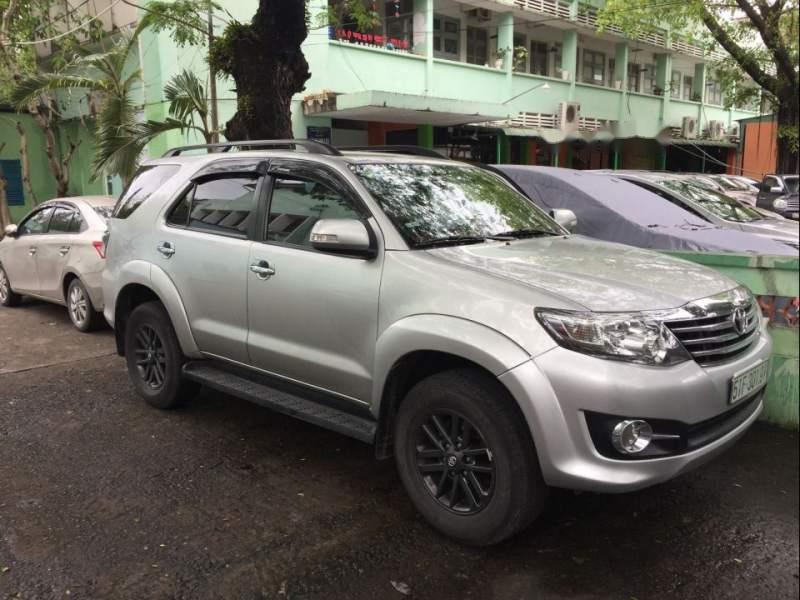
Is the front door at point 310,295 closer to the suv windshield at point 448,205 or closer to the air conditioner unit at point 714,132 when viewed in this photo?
the suv windshield at point 448,205

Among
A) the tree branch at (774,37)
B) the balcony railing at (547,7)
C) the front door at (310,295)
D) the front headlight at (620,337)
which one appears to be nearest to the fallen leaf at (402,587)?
the front door at (310,295)

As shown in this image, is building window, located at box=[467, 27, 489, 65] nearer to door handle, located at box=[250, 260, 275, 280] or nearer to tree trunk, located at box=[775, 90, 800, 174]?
door handle, located at box=[250, 260, 275, 280]

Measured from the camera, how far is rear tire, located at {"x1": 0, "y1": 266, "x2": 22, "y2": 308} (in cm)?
902

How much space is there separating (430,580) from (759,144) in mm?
2157

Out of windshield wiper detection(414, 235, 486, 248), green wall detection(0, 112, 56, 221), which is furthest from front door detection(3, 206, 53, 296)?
green wall detection(0, 112, 56, 221)

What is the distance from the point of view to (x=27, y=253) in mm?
8273

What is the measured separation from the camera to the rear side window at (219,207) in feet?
13.8

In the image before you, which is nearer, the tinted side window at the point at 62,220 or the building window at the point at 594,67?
the tinted side window at the point at 62,220

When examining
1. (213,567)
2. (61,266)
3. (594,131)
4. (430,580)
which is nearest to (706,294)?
(430,580)

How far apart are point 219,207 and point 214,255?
1.25 ft

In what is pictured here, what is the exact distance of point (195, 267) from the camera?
4.34m

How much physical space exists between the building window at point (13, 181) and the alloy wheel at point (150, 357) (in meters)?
15.6

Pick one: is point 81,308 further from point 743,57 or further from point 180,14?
→ point 743,57

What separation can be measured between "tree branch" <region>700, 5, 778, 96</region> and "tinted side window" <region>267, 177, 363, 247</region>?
1.98 meters
